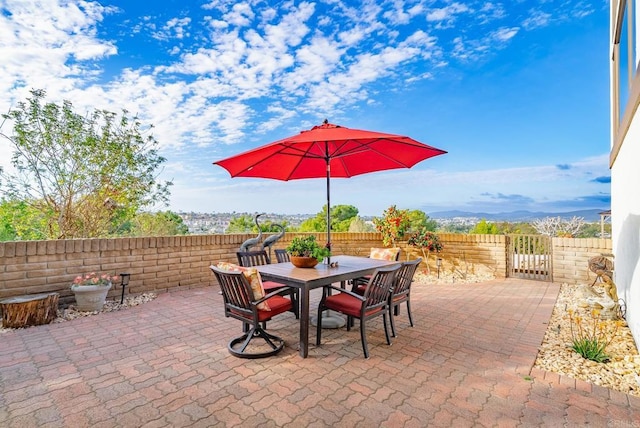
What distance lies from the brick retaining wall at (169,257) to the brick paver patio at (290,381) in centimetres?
102

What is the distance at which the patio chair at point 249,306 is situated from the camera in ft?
9.46

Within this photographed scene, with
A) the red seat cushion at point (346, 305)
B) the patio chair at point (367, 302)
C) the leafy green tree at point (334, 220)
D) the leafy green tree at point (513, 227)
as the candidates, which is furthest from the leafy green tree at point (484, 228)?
the red seat cushion at point (346, 305)

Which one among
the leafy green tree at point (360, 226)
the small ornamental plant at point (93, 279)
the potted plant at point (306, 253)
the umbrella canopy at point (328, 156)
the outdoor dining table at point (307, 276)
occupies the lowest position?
the small ornamental plant at point (93, 279)

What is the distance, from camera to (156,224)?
676 cm

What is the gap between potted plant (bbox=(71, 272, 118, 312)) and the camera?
4.31 metres

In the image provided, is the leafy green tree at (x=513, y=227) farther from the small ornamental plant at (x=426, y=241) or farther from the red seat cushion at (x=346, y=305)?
the red seat cushion at (x=346, y=305)

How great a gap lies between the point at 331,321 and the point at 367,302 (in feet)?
3.09

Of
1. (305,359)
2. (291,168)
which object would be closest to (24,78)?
(291,168)

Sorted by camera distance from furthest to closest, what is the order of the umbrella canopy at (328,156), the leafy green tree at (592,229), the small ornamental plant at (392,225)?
1. the leafy green tree at (592,229)
2. the small ornamental plant at (392,225)
3. the umbrella canopy at (328,156)

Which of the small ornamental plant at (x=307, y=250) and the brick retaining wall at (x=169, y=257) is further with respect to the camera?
the brick retaining wall at (x=169, y=257)

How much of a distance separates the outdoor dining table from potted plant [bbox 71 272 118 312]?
249 cm

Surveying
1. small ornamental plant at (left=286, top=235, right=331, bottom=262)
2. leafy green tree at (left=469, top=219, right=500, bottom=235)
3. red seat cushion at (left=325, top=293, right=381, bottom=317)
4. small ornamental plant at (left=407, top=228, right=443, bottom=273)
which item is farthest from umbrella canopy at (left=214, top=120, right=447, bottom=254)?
leafy green tree at (left=469, top=219, right=500, bottom=235)

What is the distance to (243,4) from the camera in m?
6.48

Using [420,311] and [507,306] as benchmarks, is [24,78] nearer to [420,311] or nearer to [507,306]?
[420,311]
